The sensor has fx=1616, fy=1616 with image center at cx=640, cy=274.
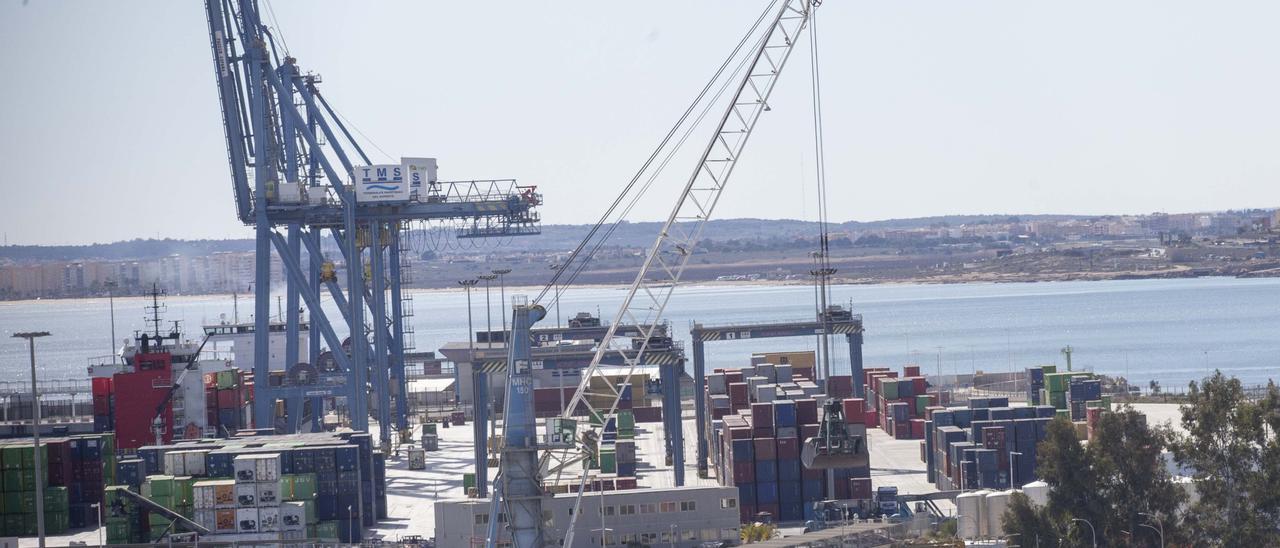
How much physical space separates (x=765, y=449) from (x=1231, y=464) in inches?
364

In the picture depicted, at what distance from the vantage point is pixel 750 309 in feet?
530

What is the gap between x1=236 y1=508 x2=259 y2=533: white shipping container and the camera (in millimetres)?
28875

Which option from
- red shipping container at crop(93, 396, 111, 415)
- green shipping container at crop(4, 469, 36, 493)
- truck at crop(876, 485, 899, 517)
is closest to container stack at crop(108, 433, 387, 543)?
green shipping container at crop(4, 469, 36, 493)

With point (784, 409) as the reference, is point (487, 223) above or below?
above

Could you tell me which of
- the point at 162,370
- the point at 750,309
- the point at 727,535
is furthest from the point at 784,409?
the point at 750,309

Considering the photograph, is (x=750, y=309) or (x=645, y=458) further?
(x=750, y=309)

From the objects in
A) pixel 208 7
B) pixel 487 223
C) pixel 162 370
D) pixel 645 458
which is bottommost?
pixel 645 458

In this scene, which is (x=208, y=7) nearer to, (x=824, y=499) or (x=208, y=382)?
(x=208, y=382)

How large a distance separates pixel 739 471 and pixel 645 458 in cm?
1070

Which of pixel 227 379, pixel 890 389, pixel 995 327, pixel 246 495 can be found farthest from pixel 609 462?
pixel 995 327

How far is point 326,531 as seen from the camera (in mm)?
30609

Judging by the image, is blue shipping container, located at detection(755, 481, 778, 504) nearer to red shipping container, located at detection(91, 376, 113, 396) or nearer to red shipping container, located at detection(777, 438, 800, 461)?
red shipping container, located at detection(777, 438, 800, 461)

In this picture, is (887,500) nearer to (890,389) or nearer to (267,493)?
(267,493)

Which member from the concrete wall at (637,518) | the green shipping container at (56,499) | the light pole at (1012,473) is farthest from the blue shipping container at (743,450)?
the green shipping container at (56,499)
